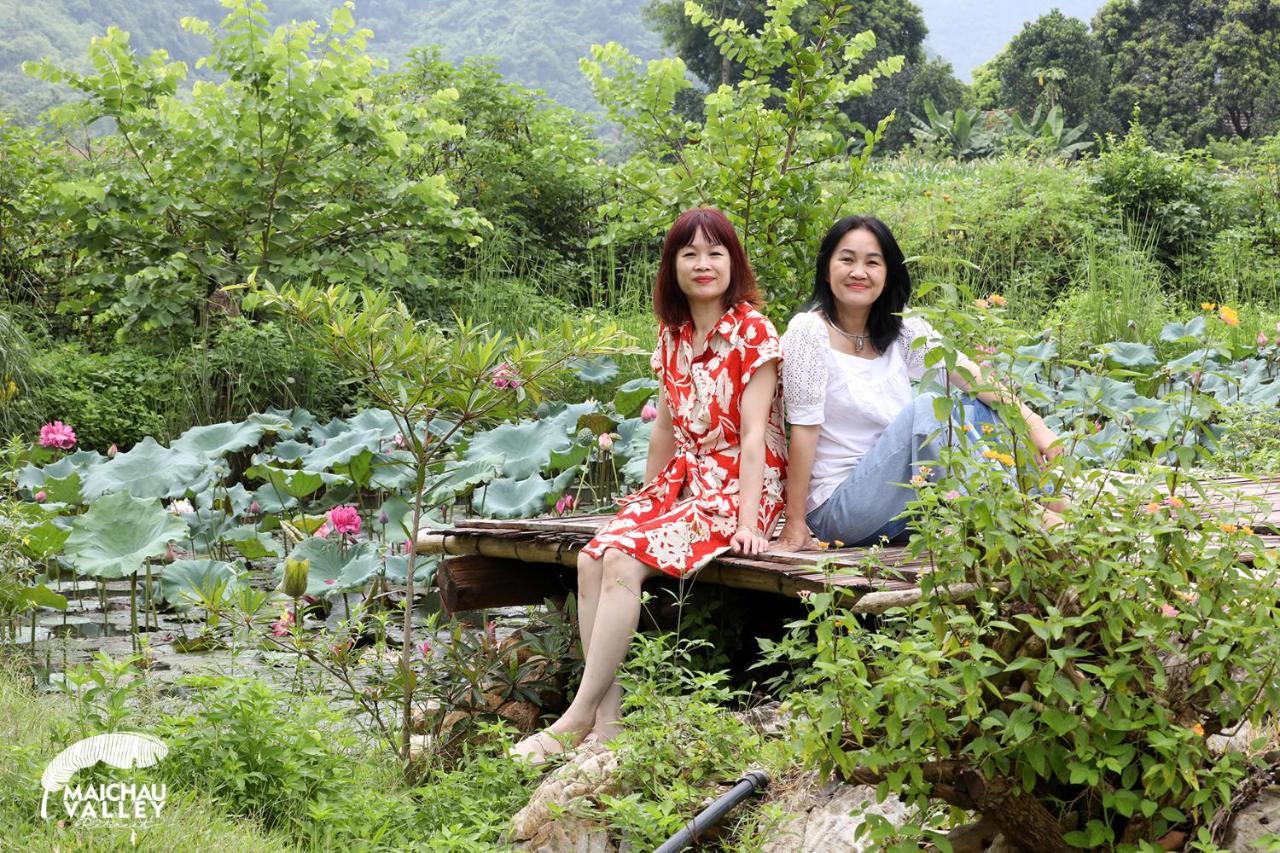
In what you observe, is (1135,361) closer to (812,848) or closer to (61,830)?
(812,848)

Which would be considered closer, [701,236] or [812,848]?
[812,848]

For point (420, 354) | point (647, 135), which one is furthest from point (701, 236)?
point (647, 135)

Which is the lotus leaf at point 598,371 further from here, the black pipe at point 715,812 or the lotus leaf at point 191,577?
the black pipe at point 715,812

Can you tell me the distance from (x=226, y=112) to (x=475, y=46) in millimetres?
37820

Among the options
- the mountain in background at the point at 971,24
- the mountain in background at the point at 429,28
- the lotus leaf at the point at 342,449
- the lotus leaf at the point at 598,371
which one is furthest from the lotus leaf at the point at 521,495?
the mountain in background at the point at 971,24

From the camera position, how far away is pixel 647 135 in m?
5.38

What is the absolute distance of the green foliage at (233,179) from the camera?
21.8 ft

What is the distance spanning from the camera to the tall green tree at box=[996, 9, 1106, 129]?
942 inches

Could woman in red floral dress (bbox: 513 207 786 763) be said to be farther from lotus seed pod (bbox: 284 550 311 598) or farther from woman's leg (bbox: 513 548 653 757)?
lotus seed pod (bbox: 284 550 311 598)

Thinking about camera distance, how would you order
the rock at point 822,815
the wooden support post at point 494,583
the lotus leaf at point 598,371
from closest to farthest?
the rock at point 822,815, the wooden support post at point 494,583, the lotus leaf at point 598,371

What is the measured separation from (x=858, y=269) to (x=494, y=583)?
4.42 feet

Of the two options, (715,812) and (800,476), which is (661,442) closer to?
(800,476)

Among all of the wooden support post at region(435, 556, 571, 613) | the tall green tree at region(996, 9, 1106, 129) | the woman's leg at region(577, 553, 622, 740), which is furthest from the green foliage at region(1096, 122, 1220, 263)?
the tall green tree at region(996, 9, 1106, 129)

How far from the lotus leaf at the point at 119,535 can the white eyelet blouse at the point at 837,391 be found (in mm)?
2131
